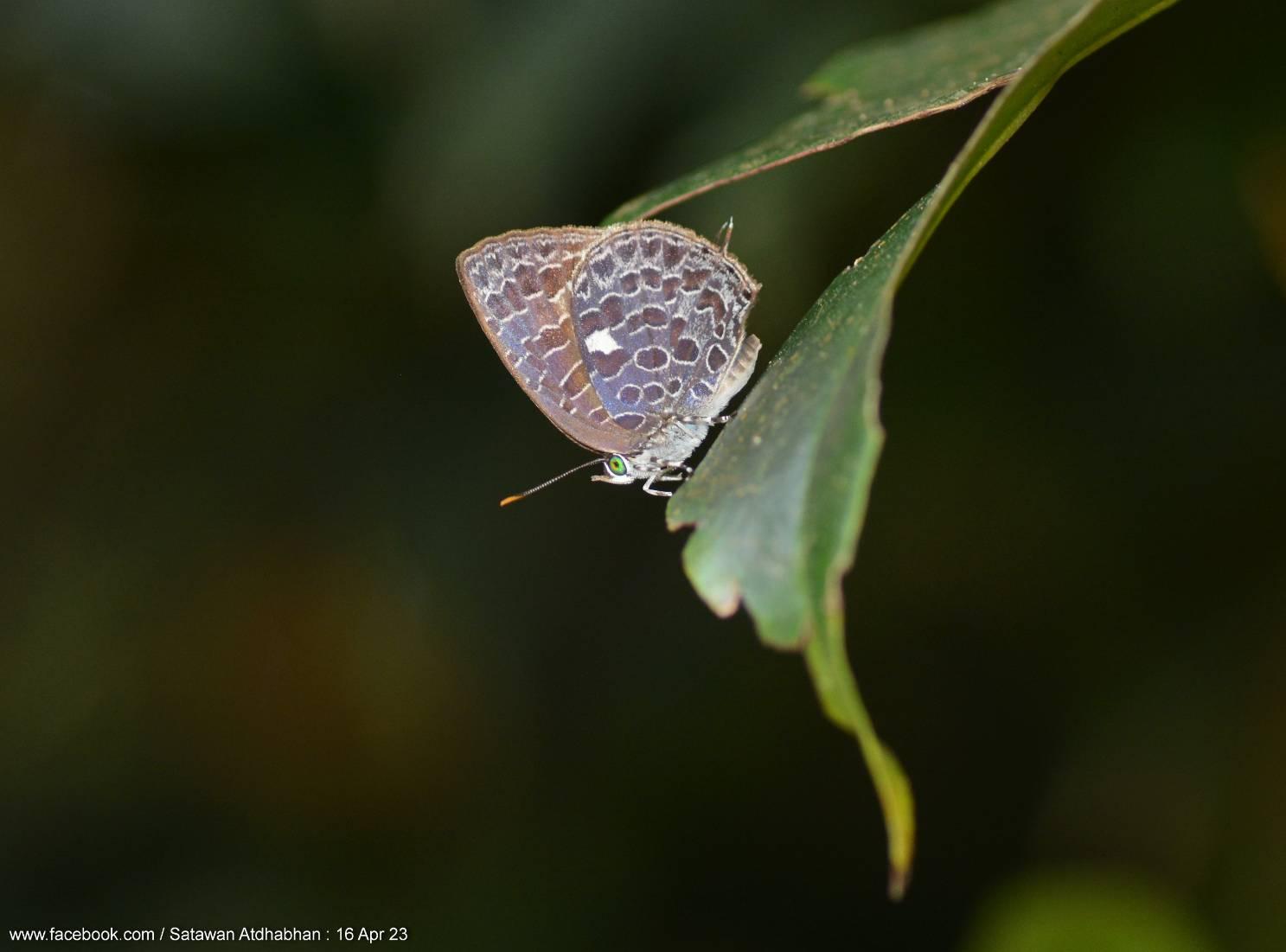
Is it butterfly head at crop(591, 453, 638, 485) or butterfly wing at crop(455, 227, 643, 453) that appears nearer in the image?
butterfly wing at crop(455, 227, 643, 453)

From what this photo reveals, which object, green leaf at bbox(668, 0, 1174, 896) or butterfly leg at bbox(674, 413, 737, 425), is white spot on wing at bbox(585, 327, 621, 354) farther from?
green leaf at bbox(668, 0, 1174, 896)

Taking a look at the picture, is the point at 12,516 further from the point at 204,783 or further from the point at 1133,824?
the point at 1133,824

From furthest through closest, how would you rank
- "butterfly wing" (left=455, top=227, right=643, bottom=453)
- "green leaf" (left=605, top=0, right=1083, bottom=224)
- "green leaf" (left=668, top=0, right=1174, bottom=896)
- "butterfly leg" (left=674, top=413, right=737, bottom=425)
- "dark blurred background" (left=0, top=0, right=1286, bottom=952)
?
"dark blurred background" (left=0, top=0, right=1286, bottom=952), "butterfly leg" (left=674, top=413, right=737, bottom=425), "butterfly wing" (left=455, top=227, right=643, bottom=453), "green leaf" (left=605, top=0, right=1083, bottom=224), "green leaf" (left=668, top=0, right=1174, bottom=896)

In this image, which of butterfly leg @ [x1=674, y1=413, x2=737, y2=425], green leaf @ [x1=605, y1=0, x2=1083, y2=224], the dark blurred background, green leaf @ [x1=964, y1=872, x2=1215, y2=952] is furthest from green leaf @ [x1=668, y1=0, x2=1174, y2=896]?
green leaf @ [x1=964, y1=872, x2=1215, y2=952]

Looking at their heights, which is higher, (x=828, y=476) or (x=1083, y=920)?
(x=828, y=476)

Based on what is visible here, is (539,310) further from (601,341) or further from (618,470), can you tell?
(618,470)

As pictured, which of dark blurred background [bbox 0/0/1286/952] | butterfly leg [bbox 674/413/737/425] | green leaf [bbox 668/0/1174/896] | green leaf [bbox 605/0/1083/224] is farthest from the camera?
dark blurred background [bbox 0/0/1286/952]

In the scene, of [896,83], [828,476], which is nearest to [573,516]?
[896,83]
